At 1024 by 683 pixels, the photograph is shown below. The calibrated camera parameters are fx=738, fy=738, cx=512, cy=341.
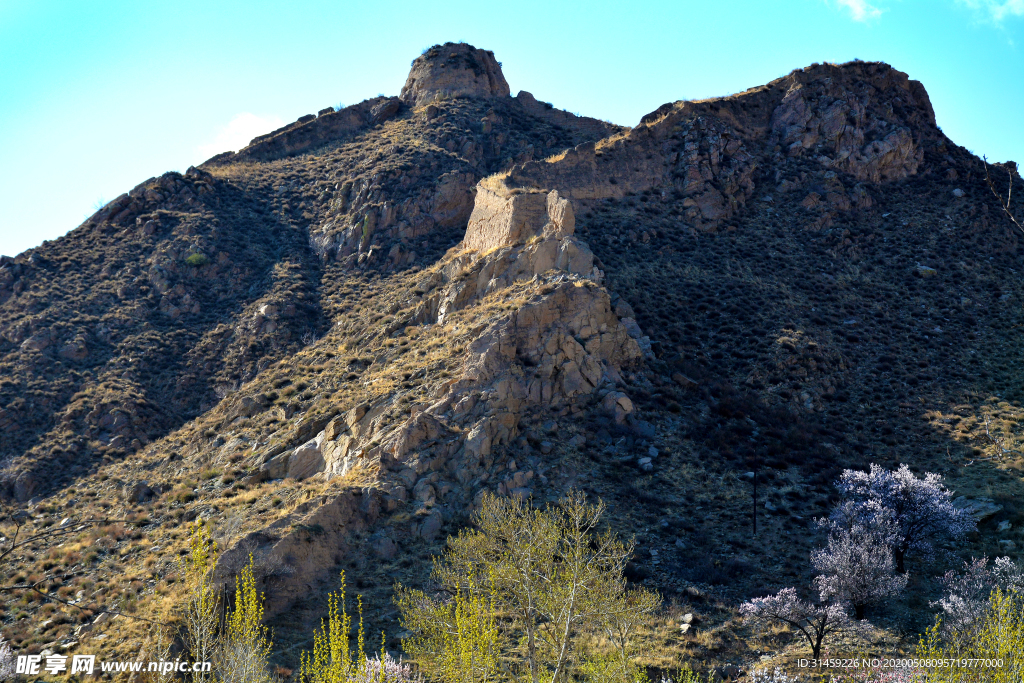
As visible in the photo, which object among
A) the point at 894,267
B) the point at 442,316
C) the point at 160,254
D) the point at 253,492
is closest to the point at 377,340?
the point at 442,316

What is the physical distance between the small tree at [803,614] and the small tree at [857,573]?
0.49 metres

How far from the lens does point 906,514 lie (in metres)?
23.4

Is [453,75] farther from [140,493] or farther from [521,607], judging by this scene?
[521,607]

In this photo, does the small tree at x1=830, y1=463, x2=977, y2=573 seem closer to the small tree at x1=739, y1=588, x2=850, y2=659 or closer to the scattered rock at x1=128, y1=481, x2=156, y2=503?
the small tree at x1=739, y1=588, x2=850, y2=659

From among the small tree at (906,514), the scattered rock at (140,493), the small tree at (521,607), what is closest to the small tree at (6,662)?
the scattered rock at (140,493)

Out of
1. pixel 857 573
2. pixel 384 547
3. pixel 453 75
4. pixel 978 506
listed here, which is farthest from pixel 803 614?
pixel 453 75

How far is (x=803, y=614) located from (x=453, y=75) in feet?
191

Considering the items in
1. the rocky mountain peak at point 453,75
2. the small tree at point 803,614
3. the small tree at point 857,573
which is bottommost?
the small tree at point 803,614

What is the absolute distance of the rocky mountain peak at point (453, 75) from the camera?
219 ft

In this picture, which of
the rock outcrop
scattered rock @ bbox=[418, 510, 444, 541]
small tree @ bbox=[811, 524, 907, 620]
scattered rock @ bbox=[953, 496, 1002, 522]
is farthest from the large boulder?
scattered rock @ bbox=[953, 496, 1002, 522]

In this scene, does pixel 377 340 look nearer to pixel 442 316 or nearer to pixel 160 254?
pixel 442 316

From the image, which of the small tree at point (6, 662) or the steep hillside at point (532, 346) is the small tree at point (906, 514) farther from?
the small tree at point (6, 662)

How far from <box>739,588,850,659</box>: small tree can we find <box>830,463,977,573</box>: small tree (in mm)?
3894

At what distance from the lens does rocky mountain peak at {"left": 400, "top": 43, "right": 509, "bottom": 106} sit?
66625mm
